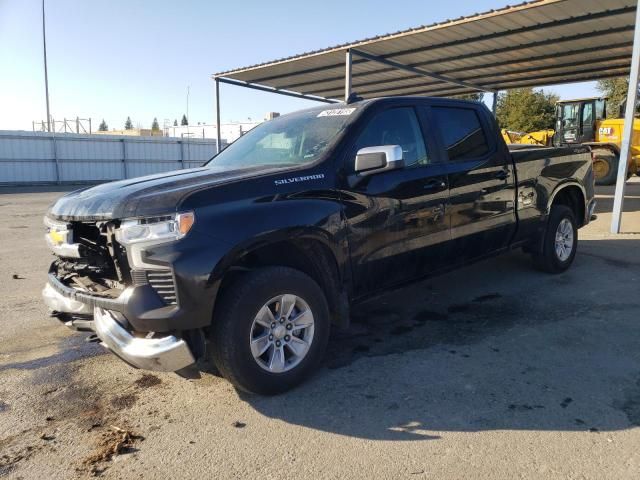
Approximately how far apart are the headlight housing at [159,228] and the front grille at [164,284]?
0.60ft

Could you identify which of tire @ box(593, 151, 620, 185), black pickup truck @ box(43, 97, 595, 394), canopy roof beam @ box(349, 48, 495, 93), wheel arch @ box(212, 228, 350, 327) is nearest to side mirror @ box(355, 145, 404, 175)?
black pickup truck @ box(43, 97, 595, 394)

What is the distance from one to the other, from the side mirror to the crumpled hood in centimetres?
62

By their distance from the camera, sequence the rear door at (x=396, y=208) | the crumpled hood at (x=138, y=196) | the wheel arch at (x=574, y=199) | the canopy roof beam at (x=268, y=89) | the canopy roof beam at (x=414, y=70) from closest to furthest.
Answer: the crumpled hood at (x=138, y=196) → the rear door at (x=396, y=208) → the wheel arch at (x=574, y=199) → the canopy roof beam at (x=414, y=70) → the canopy roof beam at (x=268, y=89)

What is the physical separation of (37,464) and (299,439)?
1414mm

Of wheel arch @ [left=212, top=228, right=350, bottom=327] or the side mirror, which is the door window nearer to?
the side mirror

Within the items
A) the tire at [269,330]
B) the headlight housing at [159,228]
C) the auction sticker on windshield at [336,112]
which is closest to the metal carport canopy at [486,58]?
the auction sticker on windshield at [336,112]

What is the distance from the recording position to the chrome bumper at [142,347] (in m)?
2.90

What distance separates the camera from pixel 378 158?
3611 millimetres

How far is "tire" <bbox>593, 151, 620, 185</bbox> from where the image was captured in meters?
15.1

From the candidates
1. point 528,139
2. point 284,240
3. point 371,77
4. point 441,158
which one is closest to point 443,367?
point 284,240

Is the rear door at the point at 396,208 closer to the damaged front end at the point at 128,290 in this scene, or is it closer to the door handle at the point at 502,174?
the door handle at the point at 502,174

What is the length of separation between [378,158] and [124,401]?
2391 millimetres

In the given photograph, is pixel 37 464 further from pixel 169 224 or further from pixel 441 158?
pixel 441 158

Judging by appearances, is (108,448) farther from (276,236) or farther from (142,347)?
(276,236)
